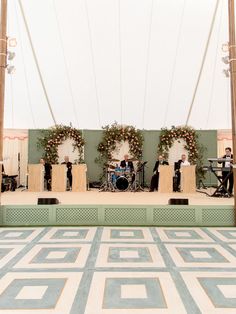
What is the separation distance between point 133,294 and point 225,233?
7.73 ft

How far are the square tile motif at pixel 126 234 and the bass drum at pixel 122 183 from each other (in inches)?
131

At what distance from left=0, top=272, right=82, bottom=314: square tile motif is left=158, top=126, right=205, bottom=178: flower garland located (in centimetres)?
790

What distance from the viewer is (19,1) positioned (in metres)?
7.04

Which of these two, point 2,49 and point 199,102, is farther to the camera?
point 199,102

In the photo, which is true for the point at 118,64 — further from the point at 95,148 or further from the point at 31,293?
the point at 31,293

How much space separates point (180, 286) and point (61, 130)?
8.32 m

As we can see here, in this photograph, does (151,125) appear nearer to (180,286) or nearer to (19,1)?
(19,1)

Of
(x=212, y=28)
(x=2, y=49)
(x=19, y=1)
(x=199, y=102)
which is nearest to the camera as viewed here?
(x=2, y=49)

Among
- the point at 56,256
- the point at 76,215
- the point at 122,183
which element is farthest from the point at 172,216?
the point at 122,183

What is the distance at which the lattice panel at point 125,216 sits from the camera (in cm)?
461

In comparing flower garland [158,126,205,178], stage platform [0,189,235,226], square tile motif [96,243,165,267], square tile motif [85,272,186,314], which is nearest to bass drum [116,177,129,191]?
flower garland [158,126,205,178]

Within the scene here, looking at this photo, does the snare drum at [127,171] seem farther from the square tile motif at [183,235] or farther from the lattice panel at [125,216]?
the square tile motif at [183,235]

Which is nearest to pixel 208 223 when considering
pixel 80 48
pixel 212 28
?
pixel 212 28

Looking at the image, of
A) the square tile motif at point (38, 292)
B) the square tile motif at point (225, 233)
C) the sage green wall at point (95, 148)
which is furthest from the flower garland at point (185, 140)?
the square tile motif at point (38, 292)
